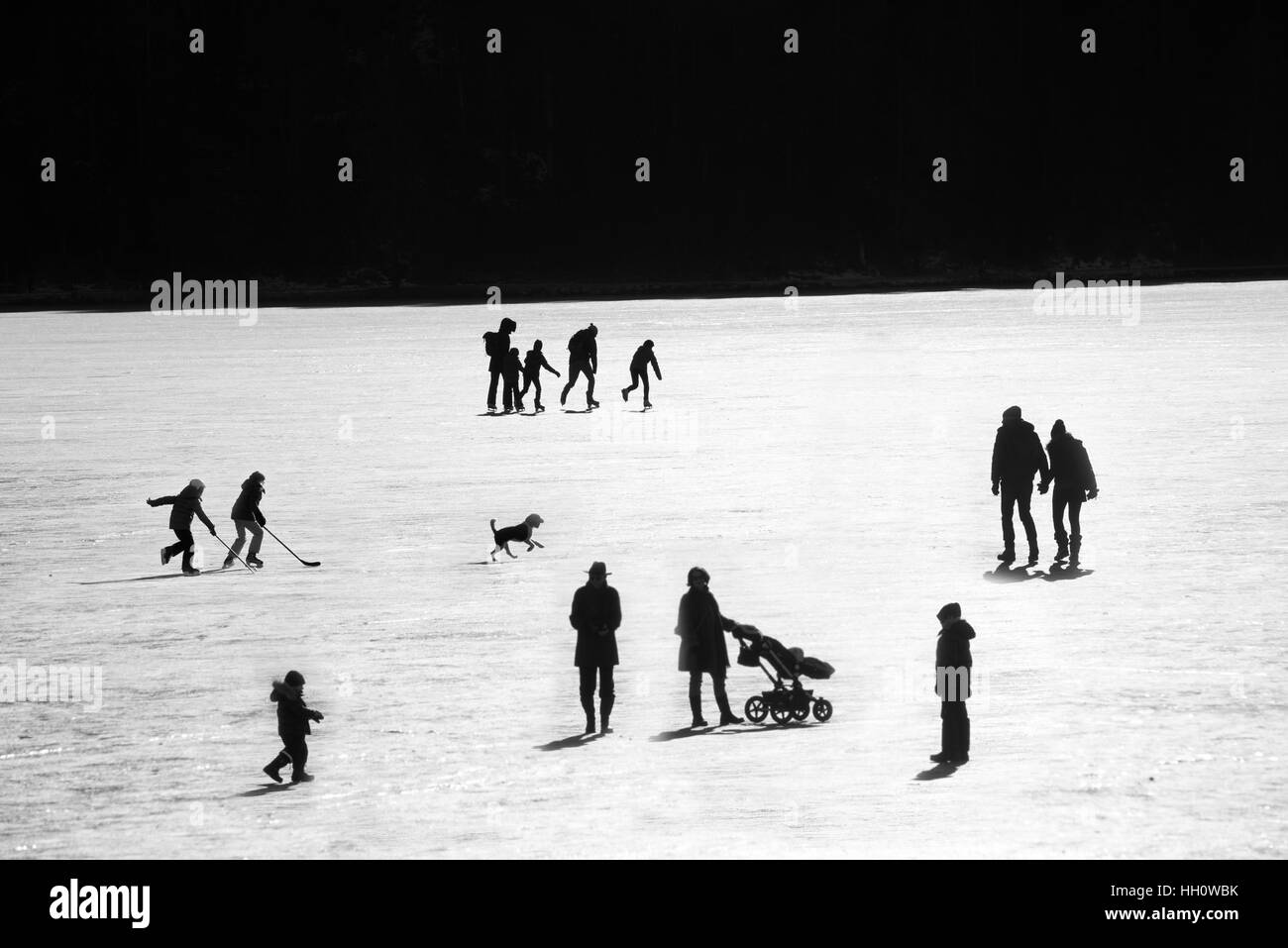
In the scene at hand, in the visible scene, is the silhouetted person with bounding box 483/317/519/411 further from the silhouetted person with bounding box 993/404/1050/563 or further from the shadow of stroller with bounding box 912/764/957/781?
the shadow of stroller with bounding box 912/764/957/781

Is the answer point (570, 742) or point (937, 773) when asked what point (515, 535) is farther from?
point (937, 773)

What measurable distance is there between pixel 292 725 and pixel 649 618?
→ 454 cm

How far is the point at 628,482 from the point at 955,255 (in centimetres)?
5572

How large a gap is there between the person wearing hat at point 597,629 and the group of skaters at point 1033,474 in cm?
615

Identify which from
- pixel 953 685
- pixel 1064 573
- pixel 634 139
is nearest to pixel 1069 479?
pixel 1064 573

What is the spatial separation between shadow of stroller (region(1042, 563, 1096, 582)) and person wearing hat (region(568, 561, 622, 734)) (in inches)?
226

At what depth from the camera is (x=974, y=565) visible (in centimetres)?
1597

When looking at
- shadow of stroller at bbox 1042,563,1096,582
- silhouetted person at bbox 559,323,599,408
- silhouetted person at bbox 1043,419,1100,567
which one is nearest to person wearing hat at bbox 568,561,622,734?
shadow of stroller at bbox 1042,563,1096,582

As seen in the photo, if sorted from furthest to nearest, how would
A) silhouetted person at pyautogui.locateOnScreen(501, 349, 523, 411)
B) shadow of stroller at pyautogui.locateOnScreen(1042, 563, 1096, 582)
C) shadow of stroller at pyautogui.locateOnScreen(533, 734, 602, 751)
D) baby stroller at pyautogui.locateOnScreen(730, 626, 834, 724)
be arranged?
1. silhouetted person at pyautogui.locateOnScreen(501, 349, 523, 411)
2. shadow of stroller at pyautogui.locateOnScreen(1042, 563, 1096, 582)
3. baby stroller at pyautogui.locateOnScreen(730, 626, 834, 724)
4. shadow of stroller at pyautogui.locateOnScreen(533, 734, 602, 751)

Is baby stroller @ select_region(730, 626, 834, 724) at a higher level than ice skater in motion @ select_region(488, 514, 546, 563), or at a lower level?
lower

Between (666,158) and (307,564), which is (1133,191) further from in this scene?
(307,564)

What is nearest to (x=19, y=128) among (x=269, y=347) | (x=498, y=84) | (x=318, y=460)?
(x=498, y=84)

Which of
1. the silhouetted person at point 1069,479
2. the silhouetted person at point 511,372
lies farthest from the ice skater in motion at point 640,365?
the silhouetted person at point 1069,479

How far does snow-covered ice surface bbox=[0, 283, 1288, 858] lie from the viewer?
9.50 metres
